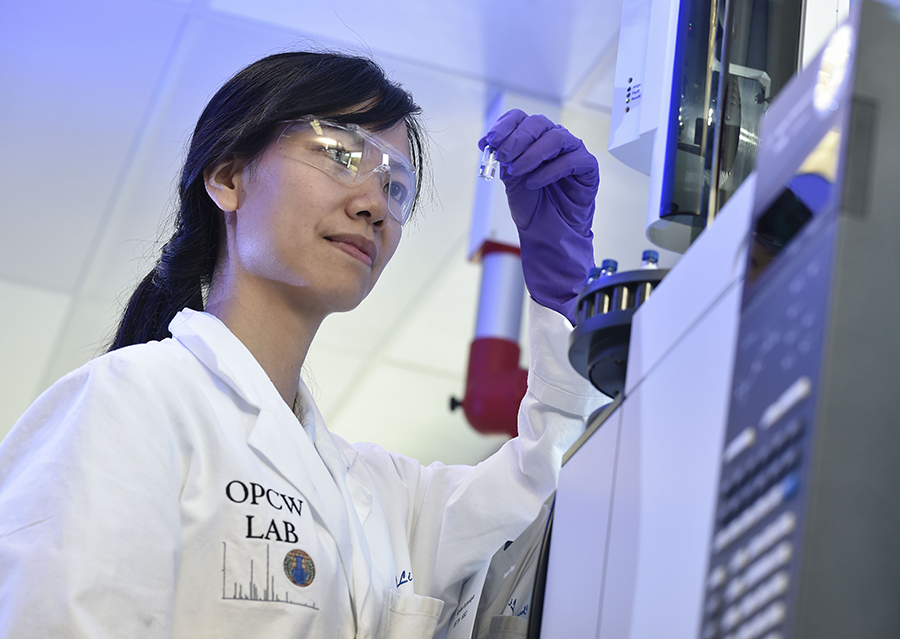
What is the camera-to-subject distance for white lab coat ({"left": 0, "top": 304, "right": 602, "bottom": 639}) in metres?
0.90

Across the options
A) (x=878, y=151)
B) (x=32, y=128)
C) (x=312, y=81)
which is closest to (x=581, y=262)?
(x=312, y=81)

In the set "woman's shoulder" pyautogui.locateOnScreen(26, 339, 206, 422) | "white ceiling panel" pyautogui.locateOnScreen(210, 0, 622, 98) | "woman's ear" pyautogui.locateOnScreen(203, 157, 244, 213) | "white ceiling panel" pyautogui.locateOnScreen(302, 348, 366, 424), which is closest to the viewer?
"woman's shoulder" pyautogui.locateOnScreen(26, 339, 206, 422)

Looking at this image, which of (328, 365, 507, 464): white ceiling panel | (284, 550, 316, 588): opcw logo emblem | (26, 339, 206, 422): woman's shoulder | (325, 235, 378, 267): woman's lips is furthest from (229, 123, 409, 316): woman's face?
(328, 365, 507, 464): white ceiling panel

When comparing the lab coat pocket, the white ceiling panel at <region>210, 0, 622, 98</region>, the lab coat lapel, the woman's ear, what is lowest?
the lab coat pocket

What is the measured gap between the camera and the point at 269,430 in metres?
1.22

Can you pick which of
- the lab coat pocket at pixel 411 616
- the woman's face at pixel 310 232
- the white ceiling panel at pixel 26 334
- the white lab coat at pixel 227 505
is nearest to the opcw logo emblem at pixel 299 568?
the white lab coat at pixel 227 505

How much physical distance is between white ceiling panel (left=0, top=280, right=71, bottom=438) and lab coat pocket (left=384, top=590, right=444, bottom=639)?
3.00 meters

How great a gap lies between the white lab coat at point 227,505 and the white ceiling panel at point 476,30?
1485 millimetres

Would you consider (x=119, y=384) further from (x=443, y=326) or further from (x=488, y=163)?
(x=443, y=326)

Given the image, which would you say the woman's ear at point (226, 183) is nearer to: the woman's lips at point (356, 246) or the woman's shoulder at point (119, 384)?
the woman's lips at point (356, 246)

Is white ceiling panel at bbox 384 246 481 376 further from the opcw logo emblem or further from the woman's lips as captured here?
the opcw logo emblem

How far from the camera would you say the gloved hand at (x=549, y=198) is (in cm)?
132

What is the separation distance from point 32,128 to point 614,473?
9.16 ft

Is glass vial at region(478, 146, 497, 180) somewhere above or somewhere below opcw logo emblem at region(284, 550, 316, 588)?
above
